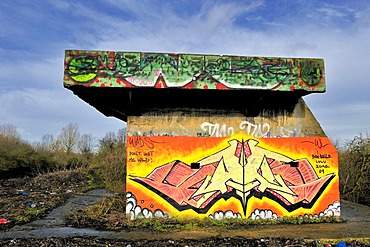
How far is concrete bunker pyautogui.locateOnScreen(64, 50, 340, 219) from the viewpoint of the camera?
7.93 meters

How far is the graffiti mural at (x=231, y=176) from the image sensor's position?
8.45 m

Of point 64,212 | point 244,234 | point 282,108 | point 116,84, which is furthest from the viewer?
point 64,212

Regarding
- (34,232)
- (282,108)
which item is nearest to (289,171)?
(282,108)

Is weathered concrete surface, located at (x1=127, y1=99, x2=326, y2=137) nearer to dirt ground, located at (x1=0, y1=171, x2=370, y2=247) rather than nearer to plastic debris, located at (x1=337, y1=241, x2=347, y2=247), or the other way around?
dirt ground, located at (x1=0, y1=171, x2=370, y2=247)

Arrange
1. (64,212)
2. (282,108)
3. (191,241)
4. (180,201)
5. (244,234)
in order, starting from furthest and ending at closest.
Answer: (64,212), (282,108), (180,201), (244,234), (191,241)

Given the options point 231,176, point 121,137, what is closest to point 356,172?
point 231,176

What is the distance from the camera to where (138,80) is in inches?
309

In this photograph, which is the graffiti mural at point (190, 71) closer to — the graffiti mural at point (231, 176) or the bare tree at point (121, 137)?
the graffiti mural at point (231, 176)

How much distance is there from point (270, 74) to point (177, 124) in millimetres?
2641

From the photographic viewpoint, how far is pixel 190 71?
7957mm

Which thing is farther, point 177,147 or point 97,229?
point 177,147

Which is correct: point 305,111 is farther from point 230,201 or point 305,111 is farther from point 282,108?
point 230,201

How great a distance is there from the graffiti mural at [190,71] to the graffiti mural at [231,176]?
1518 mm
